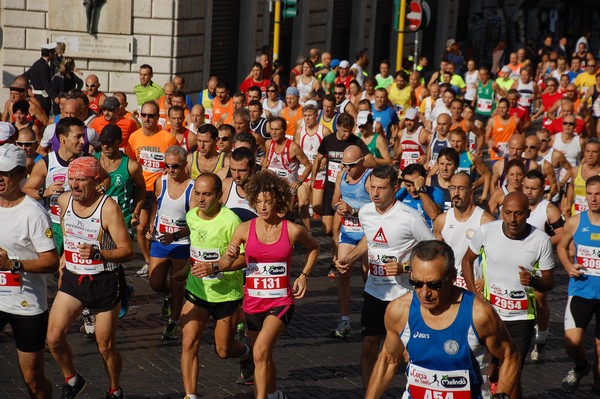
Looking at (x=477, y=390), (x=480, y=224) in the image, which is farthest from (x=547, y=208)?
(x=477, y=390)

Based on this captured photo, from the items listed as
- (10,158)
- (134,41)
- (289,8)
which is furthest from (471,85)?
(10,158)

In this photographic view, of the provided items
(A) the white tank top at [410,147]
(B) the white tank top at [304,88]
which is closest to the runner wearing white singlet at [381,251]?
(A) the white tank top at [410,147]

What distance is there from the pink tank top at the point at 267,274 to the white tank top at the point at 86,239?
0.91 m

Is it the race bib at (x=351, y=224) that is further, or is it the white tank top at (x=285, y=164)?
the white tank top at (x=285, y=164)

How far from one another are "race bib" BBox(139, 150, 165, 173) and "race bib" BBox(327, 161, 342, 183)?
1827 millimetres

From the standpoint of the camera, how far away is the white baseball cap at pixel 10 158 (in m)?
7.69

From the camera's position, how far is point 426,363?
6.31 metres

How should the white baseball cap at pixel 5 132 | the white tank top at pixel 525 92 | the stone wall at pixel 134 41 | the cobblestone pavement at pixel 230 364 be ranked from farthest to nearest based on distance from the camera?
1. the white tank top at pixel 525 92
2. the stone wall at pixel 134 41
3. the white baseball cap at pixel 5 132
4. the cobblestone pavement at pixel 230 364

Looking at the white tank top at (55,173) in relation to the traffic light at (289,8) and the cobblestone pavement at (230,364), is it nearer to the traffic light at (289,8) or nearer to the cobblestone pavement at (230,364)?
the cobblestone pavement at (230,364)

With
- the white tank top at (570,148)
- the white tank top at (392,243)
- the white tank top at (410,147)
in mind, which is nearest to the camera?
the white tank top at (392,243)

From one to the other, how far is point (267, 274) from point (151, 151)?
4.92 m

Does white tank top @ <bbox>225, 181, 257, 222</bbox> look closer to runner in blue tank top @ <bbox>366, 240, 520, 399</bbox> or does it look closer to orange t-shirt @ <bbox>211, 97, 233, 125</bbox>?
runner in blue tank top @ <bbox>366, 240, 520, 399</bbox>

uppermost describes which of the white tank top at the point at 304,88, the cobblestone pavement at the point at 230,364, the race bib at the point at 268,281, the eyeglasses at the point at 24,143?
the white tank top at the point at 304,88

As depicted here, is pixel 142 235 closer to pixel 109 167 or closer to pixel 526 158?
pixel 109 167
